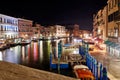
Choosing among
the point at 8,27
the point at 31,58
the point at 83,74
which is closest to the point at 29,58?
the point at 31,58

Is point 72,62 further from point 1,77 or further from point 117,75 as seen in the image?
point 1,77

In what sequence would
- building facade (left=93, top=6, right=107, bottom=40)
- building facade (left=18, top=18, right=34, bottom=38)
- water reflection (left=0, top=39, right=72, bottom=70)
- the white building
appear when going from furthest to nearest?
building facade (left=18, top=18, right=34, bottom=38) < the white building < building facade (left=93, top=6, right=107, bottom=40) < water reflection (left=0, top=39, right=72, bottom=70)

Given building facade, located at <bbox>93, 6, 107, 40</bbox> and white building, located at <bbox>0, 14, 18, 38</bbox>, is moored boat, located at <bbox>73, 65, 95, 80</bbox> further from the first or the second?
white building, located at <bbox>0, 14, 18, 38</bbox>

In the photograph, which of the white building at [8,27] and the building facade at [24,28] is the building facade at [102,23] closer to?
the white building at [8,27]

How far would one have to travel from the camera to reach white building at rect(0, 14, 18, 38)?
88.1m

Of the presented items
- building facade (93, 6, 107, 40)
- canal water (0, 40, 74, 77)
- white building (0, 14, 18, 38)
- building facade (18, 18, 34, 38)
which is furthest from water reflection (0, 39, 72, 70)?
building facade (18, 18, 34, 38)

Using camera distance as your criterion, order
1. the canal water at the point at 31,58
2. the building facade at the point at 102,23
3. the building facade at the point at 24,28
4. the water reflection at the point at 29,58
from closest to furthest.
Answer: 1. the canal water at the point at 31,58
2. the water reflection at the point at 29,58
3. the building facade at the point at 102,23
4. the building facade at the point at 24,28

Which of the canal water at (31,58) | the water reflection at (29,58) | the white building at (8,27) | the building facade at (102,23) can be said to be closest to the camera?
the canal water at (31,58)

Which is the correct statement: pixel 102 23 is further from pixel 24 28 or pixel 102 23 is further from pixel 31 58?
pixel 24 28

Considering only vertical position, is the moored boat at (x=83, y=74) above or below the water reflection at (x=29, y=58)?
above

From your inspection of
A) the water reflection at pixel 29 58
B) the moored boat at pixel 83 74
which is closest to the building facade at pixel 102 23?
the water reflection at pixel 29 58

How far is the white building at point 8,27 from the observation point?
88094 mm

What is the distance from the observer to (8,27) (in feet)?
315

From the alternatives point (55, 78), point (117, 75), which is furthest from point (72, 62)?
point (55, 78)
